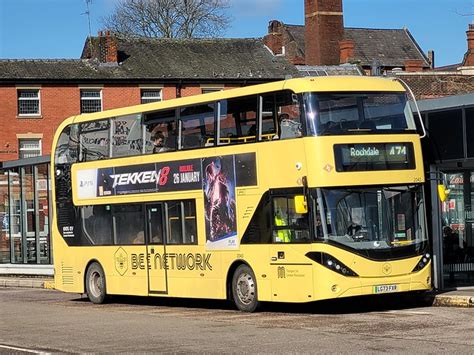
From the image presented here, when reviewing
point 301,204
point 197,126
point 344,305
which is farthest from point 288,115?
point 344,305

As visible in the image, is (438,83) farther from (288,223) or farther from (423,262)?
(288,223)

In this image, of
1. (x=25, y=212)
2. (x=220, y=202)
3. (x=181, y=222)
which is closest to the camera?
(x=220, y=202)

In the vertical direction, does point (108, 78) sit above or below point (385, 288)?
above

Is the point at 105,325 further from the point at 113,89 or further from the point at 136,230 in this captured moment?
the point at 113,89

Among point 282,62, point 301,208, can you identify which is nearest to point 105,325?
point 301,208

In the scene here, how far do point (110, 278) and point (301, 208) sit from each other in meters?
7.22

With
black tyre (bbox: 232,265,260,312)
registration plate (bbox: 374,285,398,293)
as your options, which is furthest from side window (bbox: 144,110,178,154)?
registration plate (bbox: 374,285,398,293)

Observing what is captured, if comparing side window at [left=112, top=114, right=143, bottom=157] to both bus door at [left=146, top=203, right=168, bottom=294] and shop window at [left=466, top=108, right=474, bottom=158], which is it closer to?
bus door at [left=146, top=203, right=168, bottom=294]

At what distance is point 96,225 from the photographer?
77.2 feet

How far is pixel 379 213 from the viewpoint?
18.0 meters

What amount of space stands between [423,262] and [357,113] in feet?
10.1

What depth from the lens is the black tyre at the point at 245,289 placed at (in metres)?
19.0

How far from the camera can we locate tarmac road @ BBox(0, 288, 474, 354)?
13.3 m

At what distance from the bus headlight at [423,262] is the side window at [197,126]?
15.9ft
